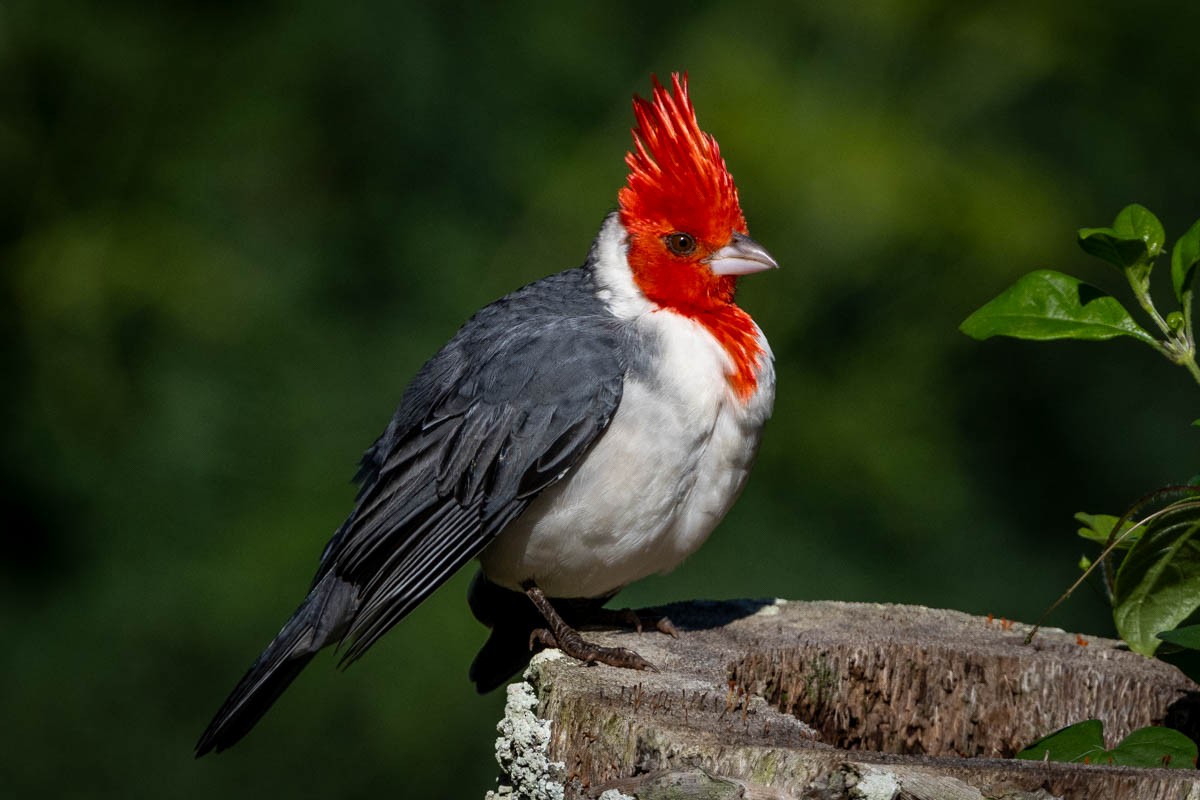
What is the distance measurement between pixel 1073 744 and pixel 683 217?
1446 millimetres

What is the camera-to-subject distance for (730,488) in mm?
3117

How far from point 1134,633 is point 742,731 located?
0.89 meters

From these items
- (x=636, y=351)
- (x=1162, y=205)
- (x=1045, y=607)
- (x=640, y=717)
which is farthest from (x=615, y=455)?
(x=1162, y=205)

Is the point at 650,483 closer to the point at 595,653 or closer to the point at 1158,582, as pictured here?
the point at 595,653

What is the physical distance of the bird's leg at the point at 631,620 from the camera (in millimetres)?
3092

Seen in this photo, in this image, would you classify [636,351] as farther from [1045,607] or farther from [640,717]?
[1045,607]

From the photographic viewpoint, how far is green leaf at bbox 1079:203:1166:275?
2.60m

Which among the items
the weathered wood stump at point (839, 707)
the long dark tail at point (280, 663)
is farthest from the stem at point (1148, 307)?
the long dark tail at point (280, 663)

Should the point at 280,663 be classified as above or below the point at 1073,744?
below

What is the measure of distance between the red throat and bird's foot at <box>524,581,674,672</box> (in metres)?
0.70

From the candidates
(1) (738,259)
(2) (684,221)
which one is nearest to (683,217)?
(2) (684,221)

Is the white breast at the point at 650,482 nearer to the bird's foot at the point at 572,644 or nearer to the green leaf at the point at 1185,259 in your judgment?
the bird's foot at the point at 572,644

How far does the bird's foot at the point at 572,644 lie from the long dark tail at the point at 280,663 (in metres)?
0.39

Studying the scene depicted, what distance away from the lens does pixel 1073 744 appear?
7.54ft
